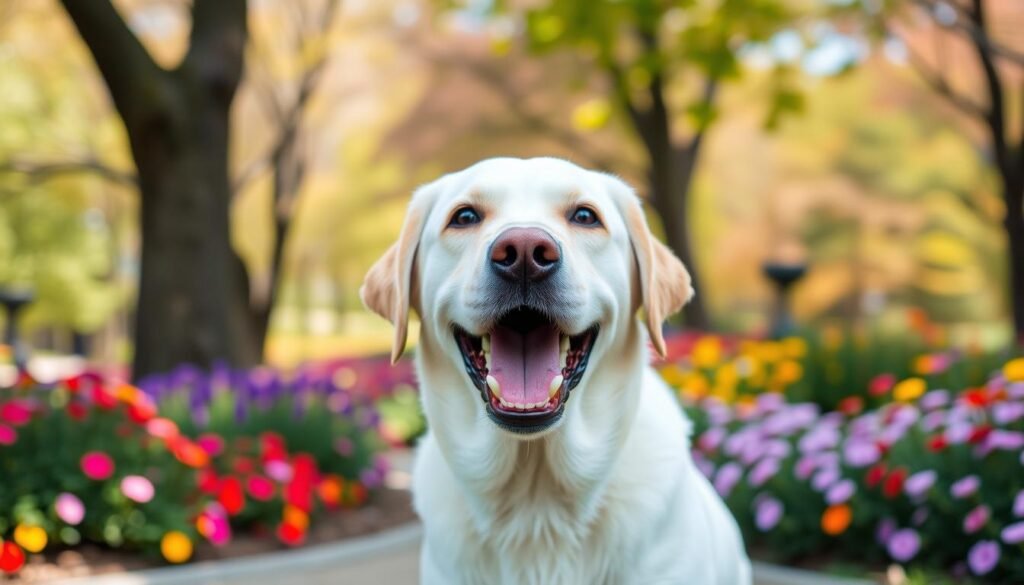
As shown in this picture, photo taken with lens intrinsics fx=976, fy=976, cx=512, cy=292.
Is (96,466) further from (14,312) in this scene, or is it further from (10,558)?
(14,312)

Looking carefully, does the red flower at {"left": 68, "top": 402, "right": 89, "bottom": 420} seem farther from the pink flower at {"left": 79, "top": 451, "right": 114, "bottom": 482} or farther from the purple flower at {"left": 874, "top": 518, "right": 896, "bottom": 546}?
the purple flower at {"left": 874, "top": 518, "right": 896, "bottom": 546}

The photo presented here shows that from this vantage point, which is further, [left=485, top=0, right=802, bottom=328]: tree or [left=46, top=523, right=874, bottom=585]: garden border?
[left=485, top=0, right=802, bottom=328]: tree

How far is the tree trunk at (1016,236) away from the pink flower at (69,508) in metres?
12.0

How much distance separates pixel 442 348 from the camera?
9.53ft

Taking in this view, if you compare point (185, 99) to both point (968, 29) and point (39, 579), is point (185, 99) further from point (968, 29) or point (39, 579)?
point (968, 29)

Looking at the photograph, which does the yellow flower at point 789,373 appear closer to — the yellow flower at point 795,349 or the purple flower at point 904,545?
the yellow flower at point 795,349

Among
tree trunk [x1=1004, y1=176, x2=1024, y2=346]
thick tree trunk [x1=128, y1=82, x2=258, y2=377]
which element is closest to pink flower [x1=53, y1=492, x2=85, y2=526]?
thick tree trunk [x1=128, y1=82, x2=258, y2=377]

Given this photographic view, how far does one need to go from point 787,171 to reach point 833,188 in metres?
2.06

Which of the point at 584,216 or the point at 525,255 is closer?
the point at 525,255

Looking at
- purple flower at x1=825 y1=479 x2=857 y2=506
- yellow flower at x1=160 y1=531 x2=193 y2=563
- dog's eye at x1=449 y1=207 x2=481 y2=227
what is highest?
dog's eye at x1=449 y1=207 x2=481 y2=227

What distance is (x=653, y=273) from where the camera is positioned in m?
3.01

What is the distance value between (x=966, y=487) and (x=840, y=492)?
64 cm

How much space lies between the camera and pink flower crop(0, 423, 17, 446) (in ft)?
16.1

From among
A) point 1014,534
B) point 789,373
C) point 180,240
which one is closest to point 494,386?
point 1014,534
